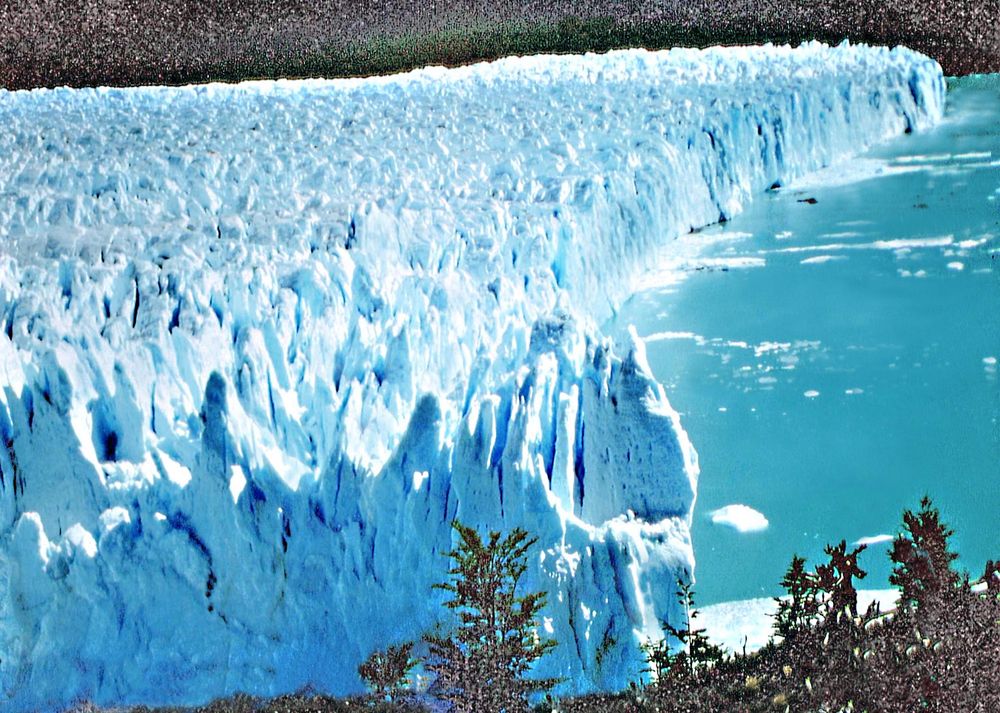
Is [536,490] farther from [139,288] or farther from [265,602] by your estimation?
[139,288]

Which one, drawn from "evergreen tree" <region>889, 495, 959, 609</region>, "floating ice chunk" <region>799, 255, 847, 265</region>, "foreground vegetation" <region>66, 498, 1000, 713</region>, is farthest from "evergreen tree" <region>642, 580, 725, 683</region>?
"floating ice chunk" <region>799, 255, 847, 265</region>

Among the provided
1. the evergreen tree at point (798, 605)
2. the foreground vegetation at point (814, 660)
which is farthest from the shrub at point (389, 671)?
the evergreen tree at point (798, 605)

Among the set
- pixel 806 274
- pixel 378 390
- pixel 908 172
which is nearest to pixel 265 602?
pixel 378 390

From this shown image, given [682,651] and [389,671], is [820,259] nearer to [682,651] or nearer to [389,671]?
[682,651]

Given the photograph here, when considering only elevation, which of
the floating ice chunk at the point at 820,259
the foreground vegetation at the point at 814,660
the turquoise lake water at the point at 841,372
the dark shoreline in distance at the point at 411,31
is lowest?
the foreground vegetation at the point at 814,660

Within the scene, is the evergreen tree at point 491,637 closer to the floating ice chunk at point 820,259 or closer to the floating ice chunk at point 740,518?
the floating ice chunk at point 740,518
